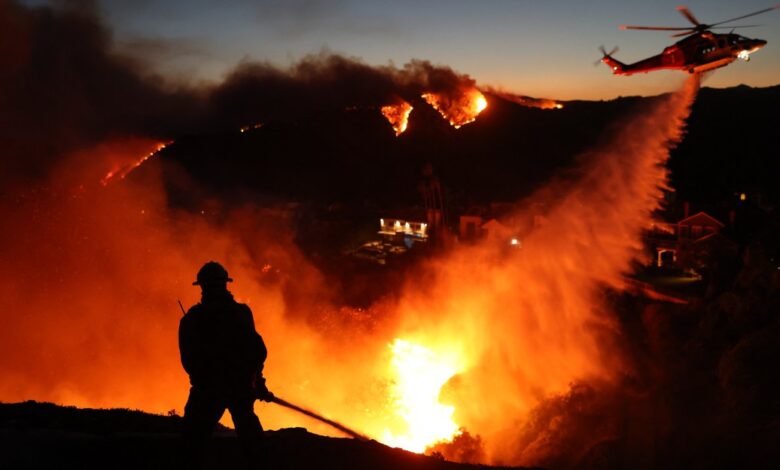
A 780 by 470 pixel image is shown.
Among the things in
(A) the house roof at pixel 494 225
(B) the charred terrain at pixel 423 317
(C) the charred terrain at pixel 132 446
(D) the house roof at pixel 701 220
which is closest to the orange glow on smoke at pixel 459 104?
(B) the charred terrain at pixel 423 317

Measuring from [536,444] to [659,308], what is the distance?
353 inches

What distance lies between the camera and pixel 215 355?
5.19 m

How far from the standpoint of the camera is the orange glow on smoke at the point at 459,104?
19453 millimetres

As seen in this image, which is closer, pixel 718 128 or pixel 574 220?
pixel 574 220

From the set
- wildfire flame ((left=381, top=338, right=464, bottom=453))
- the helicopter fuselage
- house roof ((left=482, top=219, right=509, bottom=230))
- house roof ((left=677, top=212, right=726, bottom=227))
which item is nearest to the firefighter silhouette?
wildfire flame ((left=381, top=338, right=464, bottom=453))

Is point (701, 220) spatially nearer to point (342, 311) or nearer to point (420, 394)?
point (420, 394)

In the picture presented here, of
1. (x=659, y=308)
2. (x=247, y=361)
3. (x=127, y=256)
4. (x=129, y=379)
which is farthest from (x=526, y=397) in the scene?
(x=247, y=361)

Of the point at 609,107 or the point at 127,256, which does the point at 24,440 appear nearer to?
the point at 127,256

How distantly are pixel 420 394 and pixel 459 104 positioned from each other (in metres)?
12.8

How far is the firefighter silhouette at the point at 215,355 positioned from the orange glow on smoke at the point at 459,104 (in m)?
15.1

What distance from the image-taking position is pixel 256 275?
29.7 m

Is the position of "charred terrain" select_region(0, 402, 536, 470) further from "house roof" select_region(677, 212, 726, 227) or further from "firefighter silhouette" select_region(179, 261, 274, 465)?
"house roof" select_region(677, 212, 726, 227)

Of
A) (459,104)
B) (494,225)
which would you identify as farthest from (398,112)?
(494,225)

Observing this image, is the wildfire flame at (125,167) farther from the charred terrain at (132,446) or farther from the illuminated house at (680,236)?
the illuminated house at (680,236)
